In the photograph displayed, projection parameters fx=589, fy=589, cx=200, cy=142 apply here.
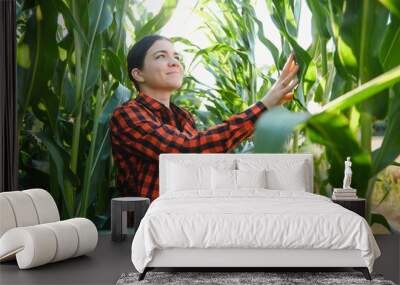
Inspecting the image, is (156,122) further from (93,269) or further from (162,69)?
(93,269)

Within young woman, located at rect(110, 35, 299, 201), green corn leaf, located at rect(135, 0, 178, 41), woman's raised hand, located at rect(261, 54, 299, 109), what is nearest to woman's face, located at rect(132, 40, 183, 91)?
young woman, located at rect(110, 35, 299, 201)

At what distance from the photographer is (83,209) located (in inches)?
212

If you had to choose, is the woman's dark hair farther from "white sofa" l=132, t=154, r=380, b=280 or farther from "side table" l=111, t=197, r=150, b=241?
"white sofa" l=132, t=154, r=380, b=280

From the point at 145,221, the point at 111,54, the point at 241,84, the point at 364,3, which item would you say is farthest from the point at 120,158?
the point at 364,3

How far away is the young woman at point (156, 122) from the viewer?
205 inches

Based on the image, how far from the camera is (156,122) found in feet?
17.1

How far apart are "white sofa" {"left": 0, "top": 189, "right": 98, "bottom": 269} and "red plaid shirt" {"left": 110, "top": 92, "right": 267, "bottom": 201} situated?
1115 mm

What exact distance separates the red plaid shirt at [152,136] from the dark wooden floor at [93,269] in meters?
0.82

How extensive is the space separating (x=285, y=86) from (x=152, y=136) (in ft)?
4.12

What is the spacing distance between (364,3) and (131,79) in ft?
7.00

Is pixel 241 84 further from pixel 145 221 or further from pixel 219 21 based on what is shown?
pixel 145 221

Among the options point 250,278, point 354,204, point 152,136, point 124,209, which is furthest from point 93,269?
point 354,204

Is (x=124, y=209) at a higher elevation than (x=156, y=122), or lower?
lower

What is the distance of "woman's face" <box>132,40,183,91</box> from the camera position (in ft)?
17.3
